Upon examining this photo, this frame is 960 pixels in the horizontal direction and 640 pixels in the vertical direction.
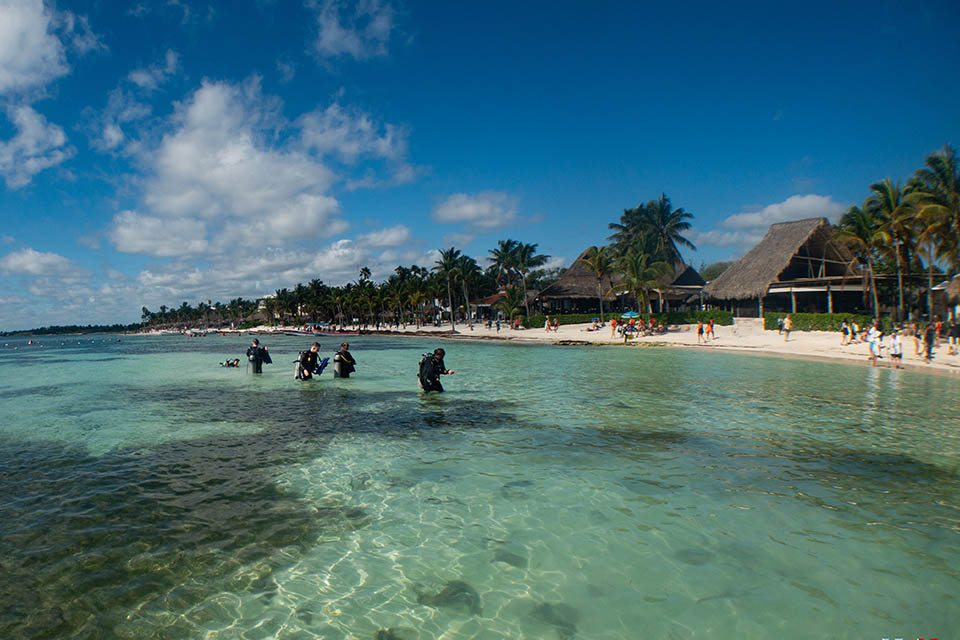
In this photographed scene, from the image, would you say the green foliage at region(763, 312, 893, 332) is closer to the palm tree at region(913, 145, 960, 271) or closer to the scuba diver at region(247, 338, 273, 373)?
the palm tree at region(913, 145, 960, 271)

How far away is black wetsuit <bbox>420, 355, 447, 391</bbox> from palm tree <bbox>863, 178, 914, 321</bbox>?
31087mm

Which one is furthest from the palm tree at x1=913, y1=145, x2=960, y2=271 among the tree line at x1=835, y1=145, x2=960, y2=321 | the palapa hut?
the palapa hut

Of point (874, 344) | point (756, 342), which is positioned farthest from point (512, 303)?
point (874, 344)

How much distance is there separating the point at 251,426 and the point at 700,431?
31.3 feet

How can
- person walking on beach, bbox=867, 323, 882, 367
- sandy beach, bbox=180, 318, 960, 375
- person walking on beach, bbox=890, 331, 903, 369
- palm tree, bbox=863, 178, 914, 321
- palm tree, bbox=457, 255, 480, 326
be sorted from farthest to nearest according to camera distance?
palm tree, bbox=457, 255, 480, 326 < palm tree, bbox=863, 178, 914, 321 < person walking on beach, bbox=867, 323, 882, 367 < sandy beach, bbox=180, 318, 960, 375 < person walking on beach, bbox=890, 331, 903, 369

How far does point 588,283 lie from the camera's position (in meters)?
62.1

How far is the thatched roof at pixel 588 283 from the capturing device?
2365 inches

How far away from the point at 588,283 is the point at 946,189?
35.1 m

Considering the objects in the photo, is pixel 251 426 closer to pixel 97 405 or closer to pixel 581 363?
Answer: pixel 97 405

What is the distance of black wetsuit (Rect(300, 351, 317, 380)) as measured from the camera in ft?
62.5

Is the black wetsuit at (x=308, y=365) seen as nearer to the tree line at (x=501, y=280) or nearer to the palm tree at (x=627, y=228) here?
the tree line at (x=501, y=280)

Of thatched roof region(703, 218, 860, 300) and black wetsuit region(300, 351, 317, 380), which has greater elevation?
thatched roof region(703, 218, 860, 300)

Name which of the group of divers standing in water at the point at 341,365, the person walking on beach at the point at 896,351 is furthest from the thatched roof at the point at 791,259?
the group of divers standing in water at the point at 341,365

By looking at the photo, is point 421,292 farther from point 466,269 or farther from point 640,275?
point 640,275
